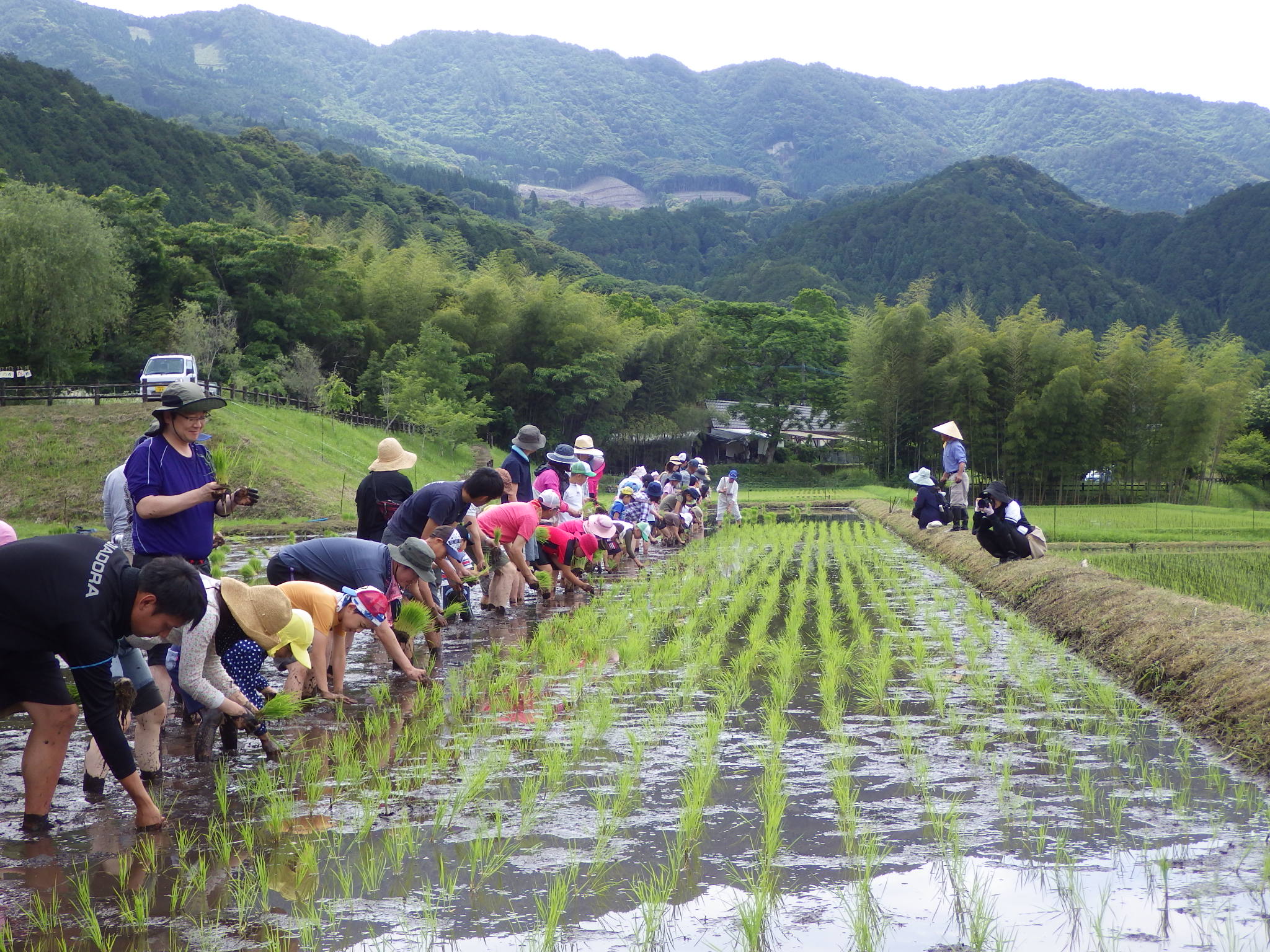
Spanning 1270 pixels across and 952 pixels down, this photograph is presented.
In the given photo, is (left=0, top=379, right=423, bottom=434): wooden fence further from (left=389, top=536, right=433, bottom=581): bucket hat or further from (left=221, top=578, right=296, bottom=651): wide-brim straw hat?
(left=221, top=578, right=296, bottom=651): wide-brim straw hat

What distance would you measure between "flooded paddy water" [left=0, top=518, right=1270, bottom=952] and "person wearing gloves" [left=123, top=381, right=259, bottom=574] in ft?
3.08

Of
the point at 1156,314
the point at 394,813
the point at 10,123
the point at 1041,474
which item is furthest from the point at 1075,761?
the point at 1156,314

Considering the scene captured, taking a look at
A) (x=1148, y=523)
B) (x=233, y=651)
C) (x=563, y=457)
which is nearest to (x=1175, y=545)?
(x=1148, y=523)

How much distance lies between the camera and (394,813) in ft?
12.6

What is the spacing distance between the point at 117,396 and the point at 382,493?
20.0 m

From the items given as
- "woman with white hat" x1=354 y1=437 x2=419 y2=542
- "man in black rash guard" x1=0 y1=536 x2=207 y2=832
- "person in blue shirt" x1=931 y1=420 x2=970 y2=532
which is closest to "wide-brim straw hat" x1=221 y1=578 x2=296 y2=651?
"man in black rash guard" x1=0 y1=536 x2=207 y2=832

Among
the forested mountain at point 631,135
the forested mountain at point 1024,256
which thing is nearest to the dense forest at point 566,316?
the forested mountain at point 1024,256

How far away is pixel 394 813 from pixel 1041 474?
26.9 metres

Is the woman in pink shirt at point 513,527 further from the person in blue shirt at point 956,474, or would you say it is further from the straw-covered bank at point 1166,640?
the person in blue shirt at point 956,474

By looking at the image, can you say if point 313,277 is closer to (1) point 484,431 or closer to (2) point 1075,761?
(1) point 484,431

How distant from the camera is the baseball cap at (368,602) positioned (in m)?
5.37

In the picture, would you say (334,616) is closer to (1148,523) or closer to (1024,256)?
(1148,523)

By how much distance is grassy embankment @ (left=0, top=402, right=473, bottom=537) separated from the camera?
1939 cm

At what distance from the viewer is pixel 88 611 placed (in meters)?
3.29
